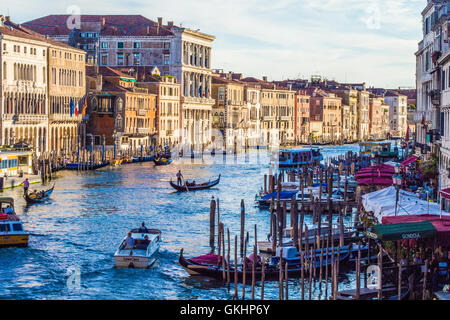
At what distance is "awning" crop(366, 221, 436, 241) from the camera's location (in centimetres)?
902

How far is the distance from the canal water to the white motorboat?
12cm

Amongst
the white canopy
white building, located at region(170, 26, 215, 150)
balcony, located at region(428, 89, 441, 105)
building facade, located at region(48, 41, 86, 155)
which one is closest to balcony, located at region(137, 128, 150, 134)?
building facade, located at region(48, 41, 86, 155)

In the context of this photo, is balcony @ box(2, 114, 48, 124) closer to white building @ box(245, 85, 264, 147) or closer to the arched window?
the arched window

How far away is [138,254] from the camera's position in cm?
1241

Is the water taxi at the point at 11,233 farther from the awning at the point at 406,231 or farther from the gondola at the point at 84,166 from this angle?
the gondola at the point at 84,166

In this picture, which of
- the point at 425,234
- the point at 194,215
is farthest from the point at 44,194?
the point at 425,234

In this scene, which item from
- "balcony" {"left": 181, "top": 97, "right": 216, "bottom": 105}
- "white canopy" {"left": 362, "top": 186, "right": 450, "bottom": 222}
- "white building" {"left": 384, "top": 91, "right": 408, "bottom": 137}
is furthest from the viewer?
"white building" {"left": 384, "top": 91, "right": 408, "bottom": 137}

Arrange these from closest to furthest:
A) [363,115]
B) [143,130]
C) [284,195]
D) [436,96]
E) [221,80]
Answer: [436,96] < [284,195] < [143,130] < [221,80] < [363,115]

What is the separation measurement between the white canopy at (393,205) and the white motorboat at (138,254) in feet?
11.2

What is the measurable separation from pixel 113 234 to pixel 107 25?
33710 mm

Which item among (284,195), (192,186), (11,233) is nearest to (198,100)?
(192,186)

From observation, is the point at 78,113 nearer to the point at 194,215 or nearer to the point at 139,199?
the point at 139,199

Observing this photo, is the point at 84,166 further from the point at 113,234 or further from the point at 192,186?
the point at 113,234

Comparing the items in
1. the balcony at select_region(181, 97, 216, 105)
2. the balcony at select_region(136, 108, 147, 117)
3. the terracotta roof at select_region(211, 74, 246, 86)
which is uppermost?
the terracotta roof at select_region(211, 74, 246, 86)
